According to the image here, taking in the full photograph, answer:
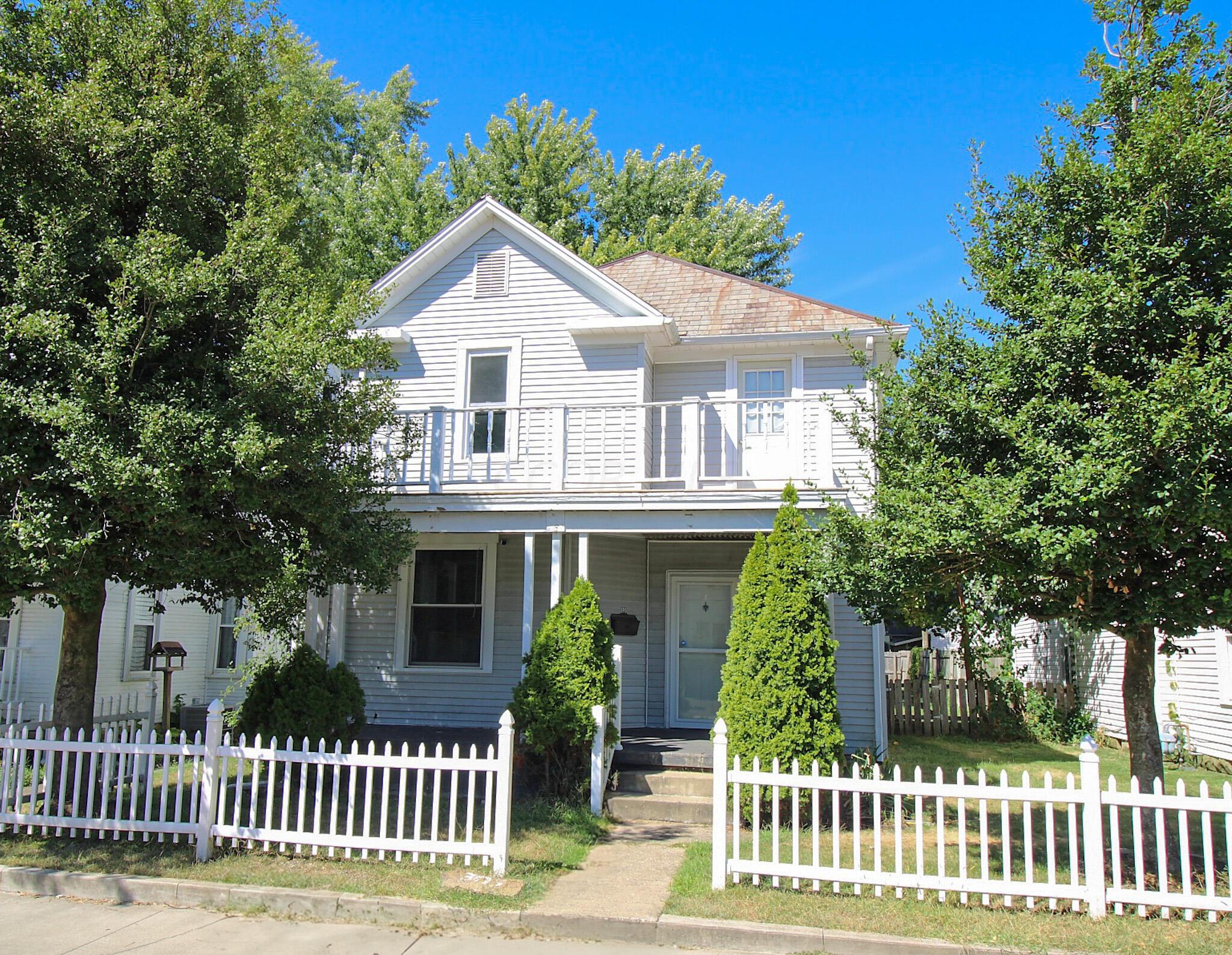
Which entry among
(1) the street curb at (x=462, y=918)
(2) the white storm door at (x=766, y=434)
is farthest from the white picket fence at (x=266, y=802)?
(2) the white storm door at (x=766, y=434)

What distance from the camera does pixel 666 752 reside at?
1037 cm

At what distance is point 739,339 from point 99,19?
8.42 m

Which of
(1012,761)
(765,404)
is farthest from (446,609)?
(1012,761)

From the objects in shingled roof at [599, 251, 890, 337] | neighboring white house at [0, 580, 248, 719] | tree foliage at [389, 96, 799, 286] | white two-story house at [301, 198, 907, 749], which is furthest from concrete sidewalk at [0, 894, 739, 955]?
tree foliage at [389, 96, 799, 286]

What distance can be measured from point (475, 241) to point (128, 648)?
9094 millimetres

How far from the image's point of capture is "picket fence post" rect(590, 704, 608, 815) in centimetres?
902

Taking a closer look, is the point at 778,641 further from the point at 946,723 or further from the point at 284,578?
the point at 946,723

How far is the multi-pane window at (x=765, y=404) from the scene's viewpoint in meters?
12.9

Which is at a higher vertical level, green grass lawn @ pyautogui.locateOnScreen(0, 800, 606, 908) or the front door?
the front door

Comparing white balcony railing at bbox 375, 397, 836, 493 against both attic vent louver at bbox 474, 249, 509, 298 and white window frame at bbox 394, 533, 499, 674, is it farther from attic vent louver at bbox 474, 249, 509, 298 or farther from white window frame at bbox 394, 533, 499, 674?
attic vent louver at bbox 474, 249, 509, 298

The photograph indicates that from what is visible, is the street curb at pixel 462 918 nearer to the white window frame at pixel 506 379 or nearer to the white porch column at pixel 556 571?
the white porch column at pixel 556 571

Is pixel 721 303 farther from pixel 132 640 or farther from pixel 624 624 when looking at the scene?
pixel 132 640

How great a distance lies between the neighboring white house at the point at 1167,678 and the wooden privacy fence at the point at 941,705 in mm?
561

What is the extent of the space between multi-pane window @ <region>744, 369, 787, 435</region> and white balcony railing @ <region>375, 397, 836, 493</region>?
0.08 feet
